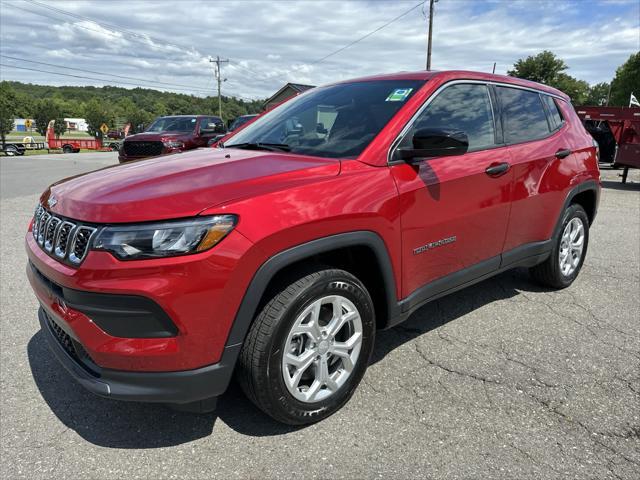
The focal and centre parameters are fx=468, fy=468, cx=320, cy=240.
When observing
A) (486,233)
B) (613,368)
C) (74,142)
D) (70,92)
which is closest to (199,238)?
(486,233)

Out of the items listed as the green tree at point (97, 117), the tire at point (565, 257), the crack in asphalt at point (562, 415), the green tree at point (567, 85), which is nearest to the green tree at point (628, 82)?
the green tree at point (567, 85)

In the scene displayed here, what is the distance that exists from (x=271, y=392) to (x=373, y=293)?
837mm

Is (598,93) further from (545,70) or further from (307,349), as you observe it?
(307,349)

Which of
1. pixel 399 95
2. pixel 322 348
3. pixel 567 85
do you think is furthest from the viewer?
pixel 567 85

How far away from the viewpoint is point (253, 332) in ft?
7.02

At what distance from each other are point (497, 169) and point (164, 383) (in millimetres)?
2487

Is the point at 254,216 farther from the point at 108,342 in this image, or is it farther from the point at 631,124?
the point at 631,124

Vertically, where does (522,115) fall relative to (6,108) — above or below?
below

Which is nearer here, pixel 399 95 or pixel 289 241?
pixel 289 241

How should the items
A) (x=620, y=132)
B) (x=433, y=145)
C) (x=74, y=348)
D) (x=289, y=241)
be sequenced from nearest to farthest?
(x=289, y=241), (x=74, y=348), (x=433, y=145), (x=620, y=132)

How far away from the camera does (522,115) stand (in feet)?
12.0

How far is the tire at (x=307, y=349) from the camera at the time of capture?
215cm

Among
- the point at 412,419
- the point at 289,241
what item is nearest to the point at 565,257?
the point at 412,419

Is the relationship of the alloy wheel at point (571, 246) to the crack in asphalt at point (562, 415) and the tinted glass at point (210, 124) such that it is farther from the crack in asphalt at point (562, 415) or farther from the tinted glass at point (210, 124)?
the tinted glass at point (210, 124)
